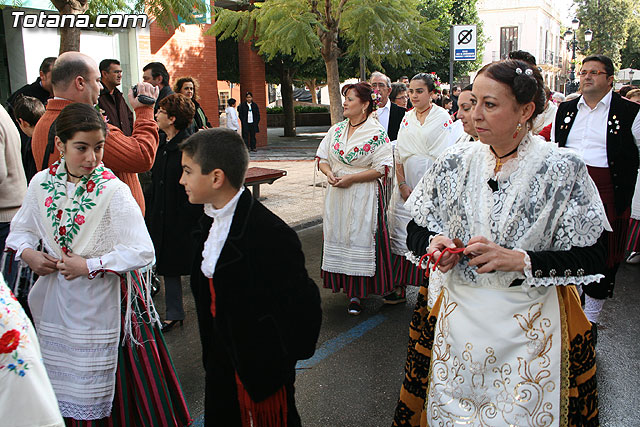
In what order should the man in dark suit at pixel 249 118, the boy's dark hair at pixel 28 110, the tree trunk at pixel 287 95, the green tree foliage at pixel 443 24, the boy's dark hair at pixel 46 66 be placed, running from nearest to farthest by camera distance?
the boy's dark hair at pixel 28 110, the boy's dark hair at pixel 46 66, the man in dark suit at pixel 249 118, the green tree foliage at pixel 443 24, the tree trunk at pixel 287 95

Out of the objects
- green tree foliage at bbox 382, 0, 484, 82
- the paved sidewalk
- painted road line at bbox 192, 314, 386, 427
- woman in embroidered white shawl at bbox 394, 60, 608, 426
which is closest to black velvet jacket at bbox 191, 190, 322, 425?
woman in embroidered white shawl at bbox 394, 60, 608, 426

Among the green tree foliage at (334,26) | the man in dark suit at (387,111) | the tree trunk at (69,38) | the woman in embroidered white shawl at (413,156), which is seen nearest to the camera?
the woman in embroidered white shawl at (413,156)

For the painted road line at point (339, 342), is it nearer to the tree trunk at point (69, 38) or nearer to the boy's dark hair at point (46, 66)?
the boy's dark hair at point (46, 66)

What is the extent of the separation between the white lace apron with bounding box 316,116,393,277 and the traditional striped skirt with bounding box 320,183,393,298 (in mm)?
94

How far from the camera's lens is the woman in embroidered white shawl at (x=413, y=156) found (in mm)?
5480

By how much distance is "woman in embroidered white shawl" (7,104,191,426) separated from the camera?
2.75m

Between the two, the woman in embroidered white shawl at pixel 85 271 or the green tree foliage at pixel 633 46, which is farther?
the green tree foliage at pixel 633 46

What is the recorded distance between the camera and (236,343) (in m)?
2.29

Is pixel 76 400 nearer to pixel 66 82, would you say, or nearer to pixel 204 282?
pixel 204 282

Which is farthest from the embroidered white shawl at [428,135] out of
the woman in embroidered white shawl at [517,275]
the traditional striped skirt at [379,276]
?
the woman in embroidered white shawl at [517,275]

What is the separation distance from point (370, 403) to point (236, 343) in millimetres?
1765

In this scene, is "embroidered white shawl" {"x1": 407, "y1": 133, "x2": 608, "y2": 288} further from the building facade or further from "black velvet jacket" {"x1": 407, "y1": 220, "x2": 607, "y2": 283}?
the building facade

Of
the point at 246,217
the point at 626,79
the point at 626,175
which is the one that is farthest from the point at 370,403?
the point at 626,79

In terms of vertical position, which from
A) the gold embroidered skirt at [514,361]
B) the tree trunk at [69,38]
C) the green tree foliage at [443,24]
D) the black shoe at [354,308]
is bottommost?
the black shoe at [354,308]
